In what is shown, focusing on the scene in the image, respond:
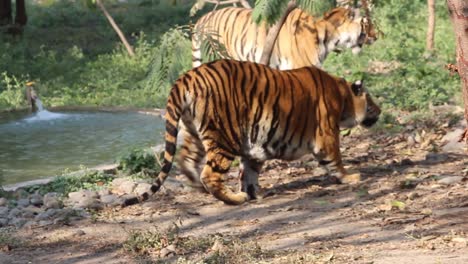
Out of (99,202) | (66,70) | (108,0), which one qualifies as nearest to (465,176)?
(99,202)

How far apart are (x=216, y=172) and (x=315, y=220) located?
0.94 m

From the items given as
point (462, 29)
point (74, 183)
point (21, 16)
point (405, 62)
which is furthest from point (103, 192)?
point (21, 16)

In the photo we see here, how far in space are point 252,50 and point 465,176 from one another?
4.64m

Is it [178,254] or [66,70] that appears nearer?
[178,254]

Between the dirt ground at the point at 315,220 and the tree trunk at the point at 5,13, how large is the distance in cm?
1320

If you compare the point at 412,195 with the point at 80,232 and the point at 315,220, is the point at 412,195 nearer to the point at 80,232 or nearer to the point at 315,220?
the point at 315,220

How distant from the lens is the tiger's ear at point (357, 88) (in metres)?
7.85

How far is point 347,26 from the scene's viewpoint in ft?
36.1

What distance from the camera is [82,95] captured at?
49.8 ft

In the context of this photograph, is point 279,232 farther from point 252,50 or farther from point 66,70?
point 66,70

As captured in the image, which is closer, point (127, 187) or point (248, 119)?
point (248, 119)

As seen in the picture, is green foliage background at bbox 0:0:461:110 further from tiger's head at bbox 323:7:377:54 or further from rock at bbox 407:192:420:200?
rock at bbox 407:192:420:200

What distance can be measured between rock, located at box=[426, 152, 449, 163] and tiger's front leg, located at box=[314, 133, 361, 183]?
0.98m

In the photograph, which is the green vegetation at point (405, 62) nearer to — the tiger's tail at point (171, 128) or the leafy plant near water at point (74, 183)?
the leafy plant near water at point (74, 183)
